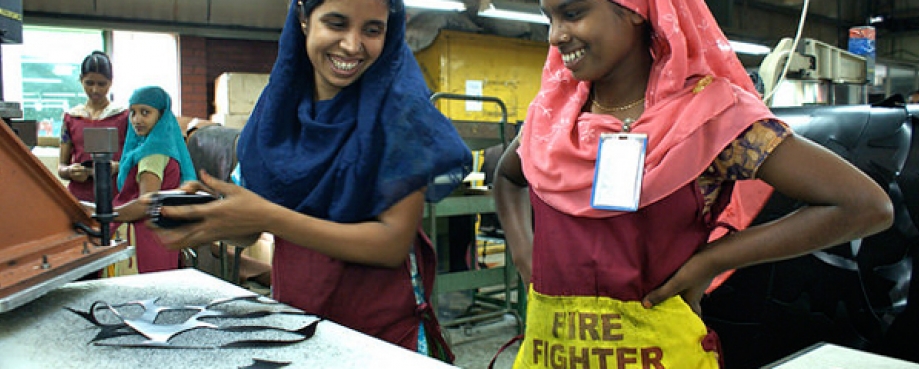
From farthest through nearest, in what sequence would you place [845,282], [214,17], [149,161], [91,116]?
[214,17], [91,116], [149,161], [845,282]

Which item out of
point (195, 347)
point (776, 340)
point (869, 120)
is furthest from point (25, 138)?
point (869, 120)

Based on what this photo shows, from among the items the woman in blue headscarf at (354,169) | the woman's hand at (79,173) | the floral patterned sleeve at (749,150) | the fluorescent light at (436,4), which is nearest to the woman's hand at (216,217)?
the woman in blue headscarf at (354,169)

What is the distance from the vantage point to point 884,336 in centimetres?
161

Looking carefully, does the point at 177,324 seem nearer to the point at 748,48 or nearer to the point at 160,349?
the point at 160,349

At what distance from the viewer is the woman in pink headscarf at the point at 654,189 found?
104 cm

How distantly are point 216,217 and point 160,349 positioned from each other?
0.74ft

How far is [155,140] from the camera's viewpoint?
3.34m

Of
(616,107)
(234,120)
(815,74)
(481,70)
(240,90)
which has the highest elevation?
(481,70)

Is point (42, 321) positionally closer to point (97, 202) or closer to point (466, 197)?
point (97, 202)

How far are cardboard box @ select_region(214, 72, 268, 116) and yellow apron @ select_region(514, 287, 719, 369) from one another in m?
5.74

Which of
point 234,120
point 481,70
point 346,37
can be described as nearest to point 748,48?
point 481,70

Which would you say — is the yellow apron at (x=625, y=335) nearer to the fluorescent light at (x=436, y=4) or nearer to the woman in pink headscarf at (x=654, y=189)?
the woman in pink headscarf at (x=654, y=189)

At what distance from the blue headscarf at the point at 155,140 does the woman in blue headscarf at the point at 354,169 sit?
228cm

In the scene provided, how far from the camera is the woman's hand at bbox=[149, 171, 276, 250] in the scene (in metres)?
1.03
